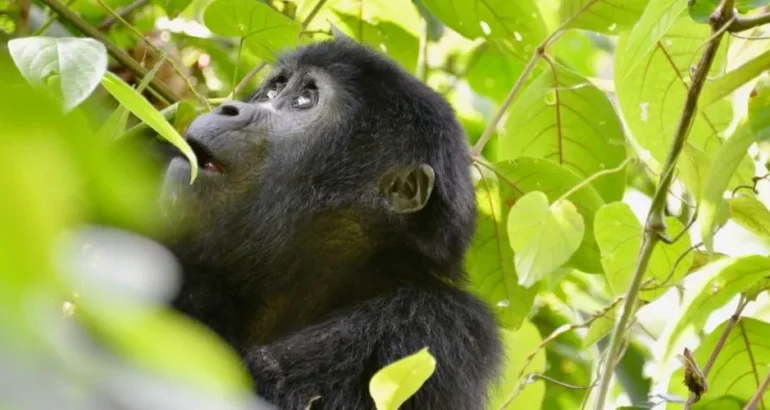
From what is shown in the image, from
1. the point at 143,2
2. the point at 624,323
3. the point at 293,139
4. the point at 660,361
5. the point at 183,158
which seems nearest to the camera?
the point at 660,361

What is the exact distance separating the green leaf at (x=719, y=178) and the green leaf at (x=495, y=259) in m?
0.80

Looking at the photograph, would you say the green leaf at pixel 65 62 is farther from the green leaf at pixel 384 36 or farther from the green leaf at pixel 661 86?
the green leaf at pixel 384 36

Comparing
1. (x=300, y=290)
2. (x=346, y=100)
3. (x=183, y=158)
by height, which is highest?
(x=346, y=100)

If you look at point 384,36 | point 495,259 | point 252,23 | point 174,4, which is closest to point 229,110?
point 252,23

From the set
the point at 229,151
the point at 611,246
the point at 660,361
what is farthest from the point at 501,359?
the point at 229,151

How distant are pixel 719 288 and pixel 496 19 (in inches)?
39.7

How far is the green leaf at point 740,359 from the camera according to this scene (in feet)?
6.72

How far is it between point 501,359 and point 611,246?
0.36m

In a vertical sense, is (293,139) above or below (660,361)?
below

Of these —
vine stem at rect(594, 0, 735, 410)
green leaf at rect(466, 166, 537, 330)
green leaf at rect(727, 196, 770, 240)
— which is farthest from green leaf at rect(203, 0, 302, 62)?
green leaf at rect(727, 196, 770, 240)

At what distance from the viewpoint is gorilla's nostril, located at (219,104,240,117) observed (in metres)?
2.18

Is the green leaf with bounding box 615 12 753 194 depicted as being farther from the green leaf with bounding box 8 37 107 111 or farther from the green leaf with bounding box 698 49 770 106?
the green leaf with bounding box 8 37 107 111

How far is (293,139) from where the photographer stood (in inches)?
90.5

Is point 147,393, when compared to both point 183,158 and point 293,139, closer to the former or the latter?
point 183,158
